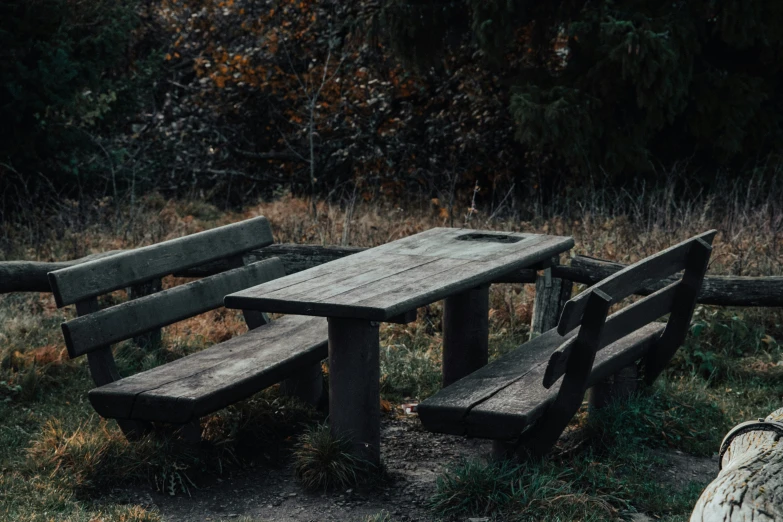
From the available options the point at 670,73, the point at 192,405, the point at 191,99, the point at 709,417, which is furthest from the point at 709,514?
the point at 191,99

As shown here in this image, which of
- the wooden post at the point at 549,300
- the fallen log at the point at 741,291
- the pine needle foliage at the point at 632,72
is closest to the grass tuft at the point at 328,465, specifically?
the wooden post at the point at 549,300

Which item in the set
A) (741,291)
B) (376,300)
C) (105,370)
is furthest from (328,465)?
(741,291)

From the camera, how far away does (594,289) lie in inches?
141

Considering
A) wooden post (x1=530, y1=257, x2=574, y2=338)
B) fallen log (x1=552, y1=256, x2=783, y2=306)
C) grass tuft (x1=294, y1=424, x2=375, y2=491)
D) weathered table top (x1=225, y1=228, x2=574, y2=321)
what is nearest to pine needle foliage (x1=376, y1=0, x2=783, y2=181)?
wooden post (x1=530, y1=257, x2=574, y2=338)

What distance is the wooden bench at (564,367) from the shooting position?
3627 mm

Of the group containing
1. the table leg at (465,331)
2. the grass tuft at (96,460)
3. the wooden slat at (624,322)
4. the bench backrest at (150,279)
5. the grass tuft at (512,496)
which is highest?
the bench backrest at (150,279)

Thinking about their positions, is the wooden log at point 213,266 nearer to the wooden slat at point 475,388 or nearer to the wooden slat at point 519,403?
the wooden slat at point 475,388

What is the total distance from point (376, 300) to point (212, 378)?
0.86 metres

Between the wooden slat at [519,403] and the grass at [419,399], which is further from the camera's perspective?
the grass at [419,399]

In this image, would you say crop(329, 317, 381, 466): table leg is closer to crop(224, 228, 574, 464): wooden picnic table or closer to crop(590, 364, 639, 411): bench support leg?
crop(224, 228, 574, 464): wooden picnic table

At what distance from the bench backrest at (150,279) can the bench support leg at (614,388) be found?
6.20 ft

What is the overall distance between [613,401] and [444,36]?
652cm

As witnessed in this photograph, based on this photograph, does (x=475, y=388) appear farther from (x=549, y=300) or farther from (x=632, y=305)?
(x=549, y=300)

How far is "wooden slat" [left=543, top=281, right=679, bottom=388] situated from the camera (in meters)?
3.61
